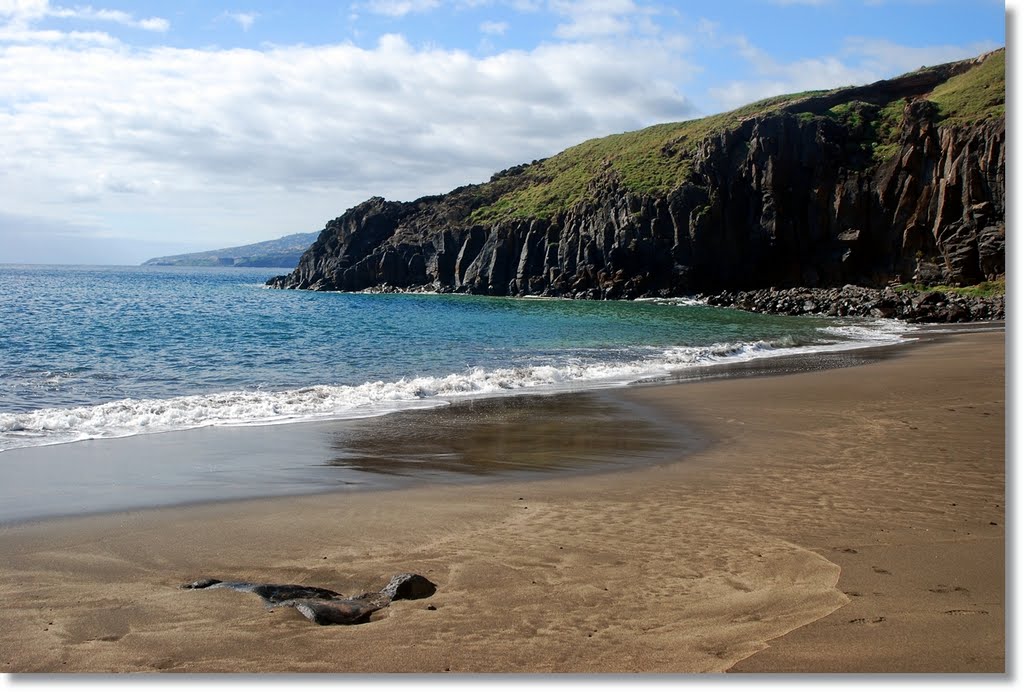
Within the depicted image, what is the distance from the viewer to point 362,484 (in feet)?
34.0

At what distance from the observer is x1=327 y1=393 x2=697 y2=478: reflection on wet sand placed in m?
11.7

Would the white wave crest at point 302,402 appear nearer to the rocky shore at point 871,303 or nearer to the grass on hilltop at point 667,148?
the rocky shore at point 871,303

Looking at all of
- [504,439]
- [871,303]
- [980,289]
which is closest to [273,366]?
[504,439]

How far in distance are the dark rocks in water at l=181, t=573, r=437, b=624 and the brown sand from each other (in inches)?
4.5

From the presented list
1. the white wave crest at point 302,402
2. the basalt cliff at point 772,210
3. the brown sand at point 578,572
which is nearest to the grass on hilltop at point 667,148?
the basalt cliff at point 772,210

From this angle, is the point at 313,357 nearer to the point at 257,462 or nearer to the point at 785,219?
the point at 257,462

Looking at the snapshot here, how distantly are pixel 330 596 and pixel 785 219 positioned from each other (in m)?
70.2

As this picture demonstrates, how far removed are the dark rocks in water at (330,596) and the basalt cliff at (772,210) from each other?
5861 cm

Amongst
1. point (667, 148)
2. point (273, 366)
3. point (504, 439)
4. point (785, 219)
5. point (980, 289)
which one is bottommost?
point (504, 439)

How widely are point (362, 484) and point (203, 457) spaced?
344 centimetres

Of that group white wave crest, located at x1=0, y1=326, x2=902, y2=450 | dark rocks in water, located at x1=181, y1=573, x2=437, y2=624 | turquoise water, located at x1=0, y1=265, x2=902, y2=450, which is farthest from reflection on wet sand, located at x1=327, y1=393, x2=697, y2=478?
dark rocks in water, located at x1=181, y1=573, x2=437, y2=624

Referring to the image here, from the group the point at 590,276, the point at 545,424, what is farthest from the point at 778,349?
the point at 590,276

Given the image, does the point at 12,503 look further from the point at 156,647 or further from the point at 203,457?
the point at 156,647

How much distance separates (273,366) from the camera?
79.6ft
